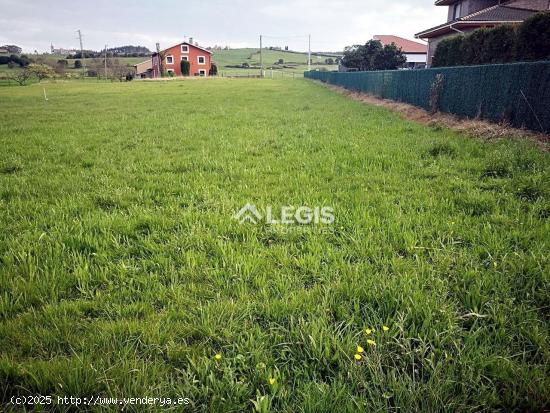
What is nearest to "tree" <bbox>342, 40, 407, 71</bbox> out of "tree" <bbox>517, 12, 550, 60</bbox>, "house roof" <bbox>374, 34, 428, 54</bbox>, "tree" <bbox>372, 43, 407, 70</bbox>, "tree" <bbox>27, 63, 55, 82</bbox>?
"tree" <bbox>372, 43, 407, 70</bbox>

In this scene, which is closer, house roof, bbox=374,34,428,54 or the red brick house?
house roof, bbox=374,34,428,54

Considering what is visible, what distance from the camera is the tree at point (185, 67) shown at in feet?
243

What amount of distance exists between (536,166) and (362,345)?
5256 millimetres

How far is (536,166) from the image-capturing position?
5.43 m

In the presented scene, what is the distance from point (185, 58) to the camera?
7538 centimetres

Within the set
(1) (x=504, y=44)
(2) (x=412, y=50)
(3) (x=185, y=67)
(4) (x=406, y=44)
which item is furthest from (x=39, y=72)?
(1) (x=504, y=44)

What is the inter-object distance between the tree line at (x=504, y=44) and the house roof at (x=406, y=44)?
4669 centimetres

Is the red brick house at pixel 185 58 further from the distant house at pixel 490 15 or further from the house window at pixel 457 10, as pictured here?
the distant house at pixel 490 15

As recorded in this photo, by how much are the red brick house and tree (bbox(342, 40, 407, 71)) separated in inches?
1718

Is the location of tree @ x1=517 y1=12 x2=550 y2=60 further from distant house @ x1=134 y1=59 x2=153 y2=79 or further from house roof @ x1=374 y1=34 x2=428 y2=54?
distant house @ x1=134 y1=59 x2=153 y2=79

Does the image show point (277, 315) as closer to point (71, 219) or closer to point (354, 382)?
point (354, 382)

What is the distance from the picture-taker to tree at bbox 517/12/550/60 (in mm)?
11914

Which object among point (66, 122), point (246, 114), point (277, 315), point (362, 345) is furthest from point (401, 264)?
point (66, 122)

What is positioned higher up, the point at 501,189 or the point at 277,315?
the point at 501,189
